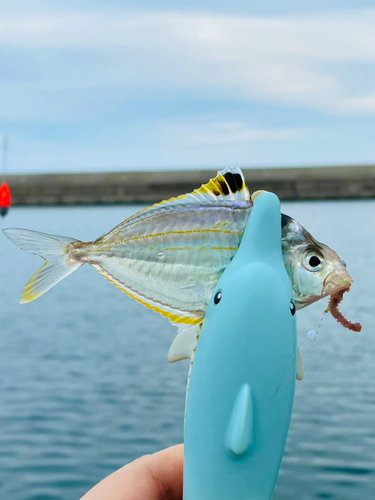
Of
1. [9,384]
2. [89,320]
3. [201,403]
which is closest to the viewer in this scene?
[201,403]

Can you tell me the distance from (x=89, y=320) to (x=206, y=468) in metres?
5.14

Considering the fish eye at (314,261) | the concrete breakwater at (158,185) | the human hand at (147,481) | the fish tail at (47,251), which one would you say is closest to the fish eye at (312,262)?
the fish eye at (314,261)

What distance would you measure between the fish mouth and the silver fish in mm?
11

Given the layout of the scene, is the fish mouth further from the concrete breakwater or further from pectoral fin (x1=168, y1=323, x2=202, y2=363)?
the concrete breakwater

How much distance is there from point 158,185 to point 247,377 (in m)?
17.2

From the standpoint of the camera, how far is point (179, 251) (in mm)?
1007

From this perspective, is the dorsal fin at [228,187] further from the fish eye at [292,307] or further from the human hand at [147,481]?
the human hand at [147,481]

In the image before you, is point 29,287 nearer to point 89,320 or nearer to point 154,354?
point 154,354

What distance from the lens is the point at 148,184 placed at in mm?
17969

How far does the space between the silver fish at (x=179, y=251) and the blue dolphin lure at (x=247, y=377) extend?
1.3 inches

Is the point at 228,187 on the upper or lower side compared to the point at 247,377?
upper

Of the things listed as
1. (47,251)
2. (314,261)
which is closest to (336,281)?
(314,261)

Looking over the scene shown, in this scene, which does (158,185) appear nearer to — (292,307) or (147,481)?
(147,481)

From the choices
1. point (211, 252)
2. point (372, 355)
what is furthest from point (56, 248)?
point (372, 355)
